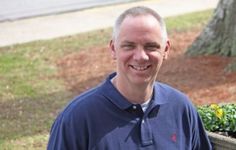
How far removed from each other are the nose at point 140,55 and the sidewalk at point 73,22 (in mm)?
8172

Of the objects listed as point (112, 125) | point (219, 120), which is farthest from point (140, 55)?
point (219, 120)

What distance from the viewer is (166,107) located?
307 cm

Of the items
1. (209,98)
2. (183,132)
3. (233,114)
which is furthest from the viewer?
(209,98)

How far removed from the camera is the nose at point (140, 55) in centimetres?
290

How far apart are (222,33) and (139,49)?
597cm

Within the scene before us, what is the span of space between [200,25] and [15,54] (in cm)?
311

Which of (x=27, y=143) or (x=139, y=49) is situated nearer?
(x=139, y=49)

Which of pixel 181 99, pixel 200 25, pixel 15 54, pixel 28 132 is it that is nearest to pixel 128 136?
pixel 181 99

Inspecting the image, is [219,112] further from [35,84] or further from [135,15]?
[35,84]

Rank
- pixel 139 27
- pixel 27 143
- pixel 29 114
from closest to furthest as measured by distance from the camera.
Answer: pixel 139 27, pixel 27 143, pixel 29 114

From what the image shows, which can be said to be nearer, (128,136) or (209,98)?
(128,136)

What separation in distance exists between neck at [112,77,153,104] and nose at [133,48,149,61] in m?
0.12

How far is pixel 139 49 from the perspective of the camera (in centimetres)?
290

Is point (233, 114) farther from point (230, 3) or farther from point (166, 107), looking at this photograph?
point (230, 3)
